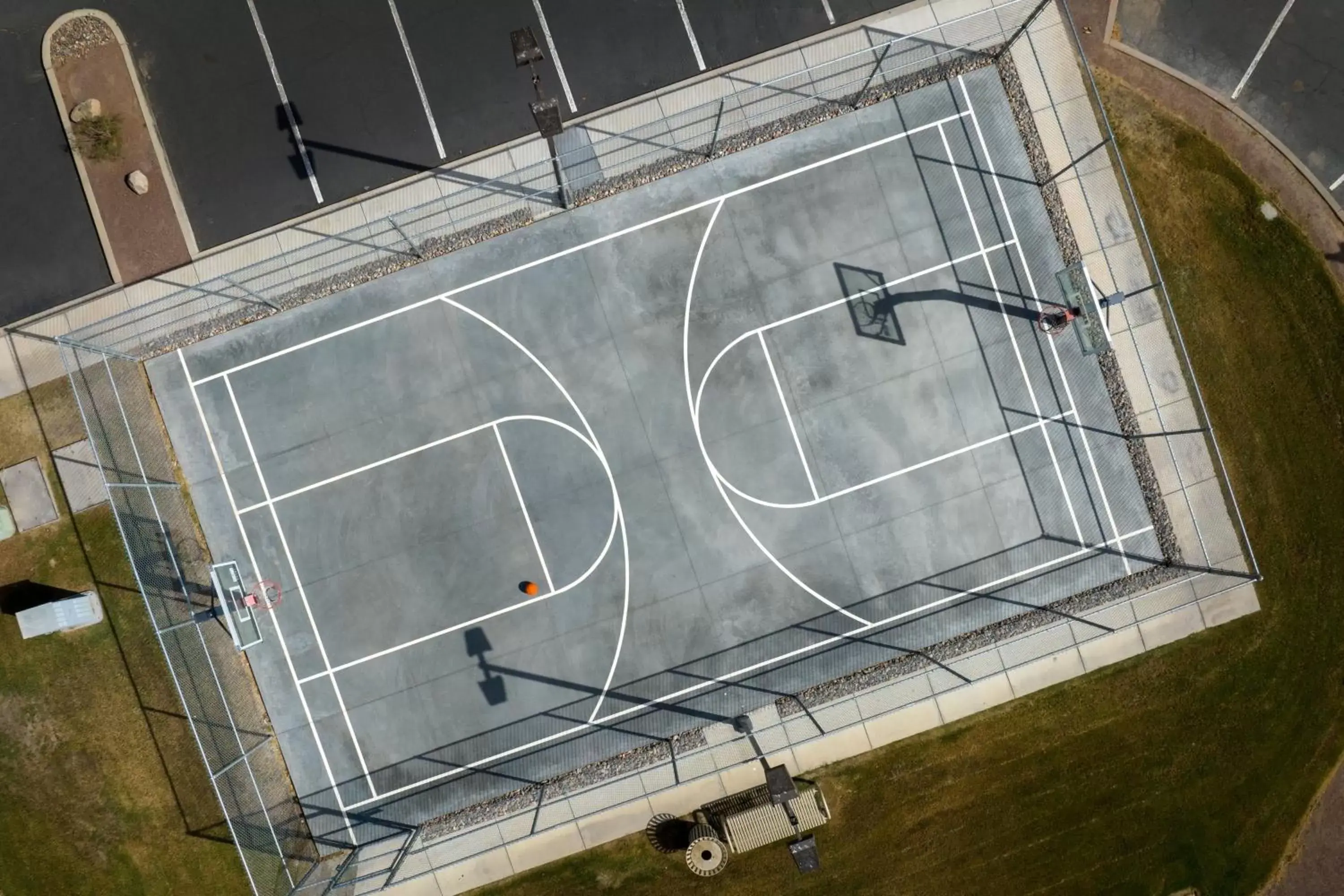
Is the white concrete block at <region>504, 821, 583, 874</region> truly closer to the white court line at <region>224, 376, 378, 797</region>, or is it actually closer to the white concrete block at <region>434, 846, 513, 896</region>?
the white concrete block at <region>434, 846, 513, 896</region>

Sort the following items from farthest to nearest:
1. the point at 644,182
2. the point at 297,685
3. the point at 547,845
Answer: the point at 644,182, the point at 297,685, the point at 547,845

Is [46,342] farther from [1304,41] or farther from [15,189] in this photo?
[1304,41]

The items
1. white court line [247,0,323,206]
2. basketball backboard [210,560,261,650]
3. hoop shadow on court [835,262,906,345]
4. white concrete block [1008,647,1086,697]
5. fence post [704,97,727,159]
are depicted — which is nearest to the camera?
basketball backboard [210,560,261,650]

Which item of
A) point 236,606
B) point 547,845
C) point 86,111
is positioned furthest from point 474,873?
point 86,111

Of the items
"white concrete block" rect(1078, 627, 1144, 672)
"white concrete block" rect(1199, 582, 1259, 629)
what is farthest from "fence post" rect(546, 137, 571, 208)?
"white concrete block" rect(1199, 582, 1259, 629)

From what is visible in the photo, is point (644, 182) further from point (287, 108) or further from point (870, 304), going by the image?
point (287, 108)

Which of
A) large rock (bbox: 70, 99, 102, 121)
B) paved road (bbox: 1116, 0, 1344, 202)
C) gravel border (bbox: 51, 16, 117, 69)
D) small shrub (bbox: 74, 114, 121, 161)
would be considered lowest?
paved road (bbox: 1116, 0, 1344, 202)

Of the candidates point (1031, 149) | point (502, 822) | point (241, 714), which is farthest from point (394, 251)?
point (1031, 149)
